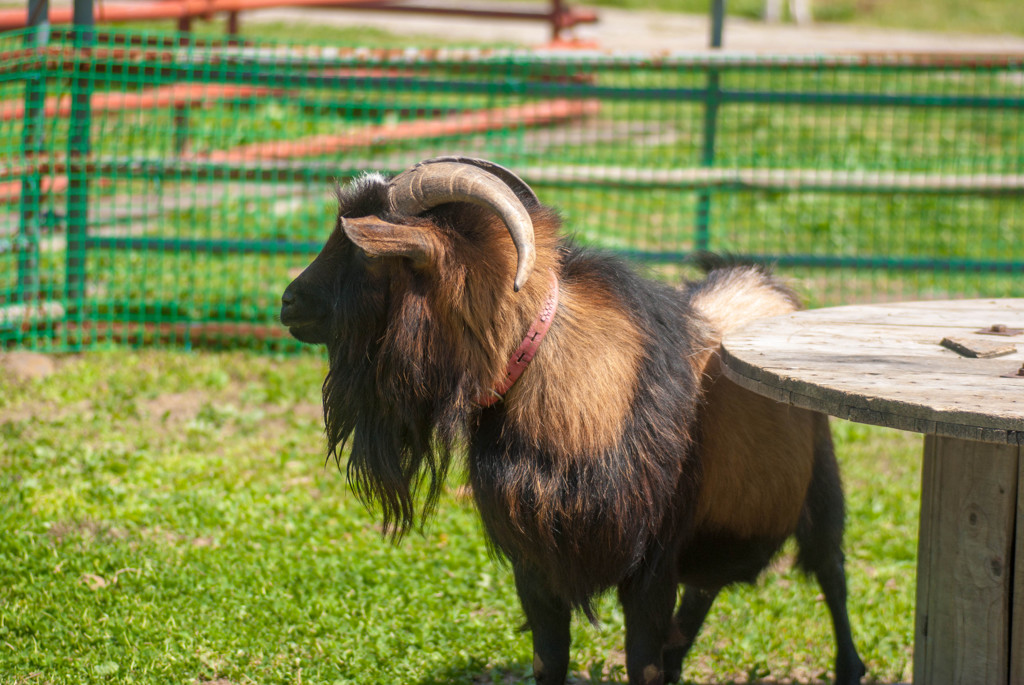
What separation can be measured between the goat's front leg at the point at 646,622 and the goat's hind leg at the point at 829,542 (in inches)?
33.1

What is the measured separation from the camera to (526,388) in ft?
9.93

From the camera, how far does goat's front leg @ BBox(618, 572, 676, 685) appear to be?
10.7ft

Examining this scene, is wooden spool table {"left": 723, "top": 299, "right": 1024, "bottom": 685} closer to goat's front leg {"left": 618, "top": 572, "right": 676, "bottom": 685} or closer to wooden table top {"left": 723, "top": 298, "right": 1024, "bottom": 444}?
wooden table top {"left": 723, "top": 298, "right": 1024, "bottom": 444}

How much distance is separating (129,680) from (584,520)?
1699 mm

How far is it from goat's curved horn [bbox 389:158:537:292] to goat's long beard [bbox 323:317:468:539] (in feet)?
1.41

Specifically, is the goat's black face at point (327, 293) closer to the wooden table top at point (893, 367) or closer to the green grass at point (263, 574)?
the wooden table top at point (893, 367)

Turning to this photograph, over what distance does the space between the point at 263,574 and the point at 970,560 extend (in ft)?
8.99

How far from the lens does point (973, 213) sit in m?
11.0

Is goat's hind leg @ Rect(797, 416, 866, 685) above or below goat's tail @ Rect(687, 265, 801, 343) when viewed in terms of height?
below

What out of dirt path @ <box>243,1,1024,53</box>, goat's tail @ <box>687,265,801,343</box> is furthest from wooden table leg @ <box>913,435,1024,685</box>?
dirt path @ <box>243,1,1024,53</box>

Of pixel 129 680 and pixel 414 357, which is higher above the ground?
pixel 414 357

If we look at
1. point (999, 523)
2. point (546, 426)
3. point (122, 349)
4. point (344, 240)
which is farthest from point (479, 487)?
point (122, 349)

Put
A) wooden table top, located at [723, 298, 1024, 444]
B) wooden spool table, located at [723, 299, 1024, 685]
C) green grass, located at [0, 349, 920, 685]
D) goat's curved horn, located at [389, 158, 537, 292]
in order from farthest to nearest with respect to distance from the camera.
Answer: green grass, located at [0, 349, 920, 685]
goat's curved horn, located at [389, 158, 537, 292]
wooden spool table, located at [723, 299, 1024, 685]
wooden table top, located at [723, 298, 1024, 444]

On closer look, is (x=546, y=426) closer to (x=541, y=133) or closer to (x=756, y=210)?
(x=756, y=210)
